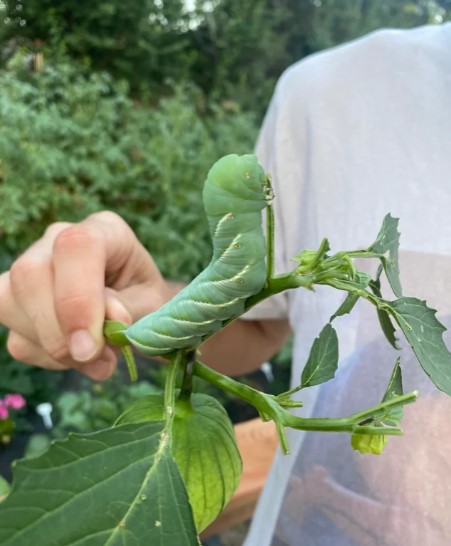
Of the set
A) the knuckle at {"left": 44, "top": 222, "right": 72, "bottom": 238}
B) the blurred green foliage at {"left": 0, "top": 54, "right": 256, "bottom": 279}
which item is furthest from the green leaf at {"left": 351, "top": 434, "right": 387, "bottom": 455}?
the blurred green foliage at {"left": 0, "top": 54, "right": 256, "bottom": 279}

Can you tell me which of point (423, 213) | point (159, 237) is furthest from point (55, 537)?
point (159, 237)

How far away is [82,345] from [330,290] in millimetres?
233

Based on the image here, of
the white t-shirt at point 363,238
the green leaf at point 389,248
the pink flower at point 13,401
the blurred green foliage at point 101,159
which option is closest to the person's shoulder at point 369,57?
the white t-shirt at point 363,238

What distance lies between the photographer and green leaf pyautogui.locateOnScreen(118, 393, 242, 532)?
22cm

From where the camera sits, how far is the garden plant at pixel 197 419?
0.19 meters

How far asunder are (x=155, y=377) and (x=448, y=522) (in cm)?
112

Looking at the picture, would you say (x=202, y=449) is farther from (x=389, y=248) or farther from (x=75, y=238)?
(x=75, y=238)

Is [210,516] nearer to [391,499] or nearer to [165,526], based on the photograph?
[165,526]

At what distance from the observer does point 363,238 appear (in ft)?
1.66

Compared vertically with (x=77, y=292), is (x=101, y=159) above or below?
below

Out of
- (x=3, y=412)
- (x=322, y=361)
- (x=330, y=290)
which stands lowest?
(x=3, y=412)

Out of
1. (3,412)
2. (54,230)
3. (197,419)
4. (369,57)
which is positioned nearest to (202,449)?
(197,419)

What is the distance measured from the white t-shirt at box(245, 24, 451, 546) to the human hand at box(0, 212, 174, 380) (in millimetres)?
121

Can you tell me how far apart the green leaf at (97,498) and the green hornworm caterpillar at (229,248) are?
0.04 m
